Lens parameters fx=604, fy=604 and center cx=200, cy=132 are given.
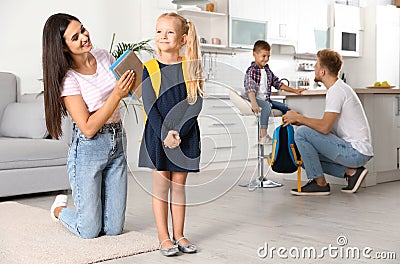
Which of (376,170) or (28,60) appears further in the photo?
(28,60)

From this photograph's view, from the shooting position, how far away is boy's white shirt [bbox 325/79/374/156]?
4.02 metres

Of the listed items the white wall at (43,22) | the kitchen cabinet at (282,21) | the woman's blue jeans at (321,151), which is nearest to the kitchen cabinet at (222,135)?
the woman's blue jeans at (321,151)

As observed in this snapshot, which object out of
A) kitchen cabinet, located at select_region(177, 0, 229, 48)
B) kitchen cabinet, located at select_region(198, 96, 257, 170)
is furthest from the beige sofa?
kitchen cabinet, located at select_region(177, 0, 229, 48)

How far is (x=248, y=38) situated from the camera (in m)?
6.67

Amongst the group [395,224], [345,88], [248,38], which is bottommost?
[395,224]

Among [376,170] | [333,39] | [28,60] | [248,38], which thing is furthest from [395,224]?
[333,39]

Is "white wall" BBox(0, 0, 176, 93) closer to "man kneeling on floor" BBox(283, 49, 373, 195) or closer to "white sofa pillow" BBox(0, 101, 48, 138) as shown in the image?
"white sofa pillow" BBox(0, 101, 48, 138)

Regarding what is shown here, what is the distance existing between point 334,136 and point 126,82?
79.8 inches

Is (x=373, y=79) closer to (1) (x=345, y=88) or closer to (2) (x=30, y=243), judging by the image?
(1) (x=345, y=88)

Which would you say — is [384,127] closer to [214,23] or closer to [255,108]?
[255,108]

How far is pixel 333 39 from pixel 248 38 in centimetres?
170

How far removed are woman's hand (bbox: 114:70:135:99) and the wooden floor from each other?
0.36 meters

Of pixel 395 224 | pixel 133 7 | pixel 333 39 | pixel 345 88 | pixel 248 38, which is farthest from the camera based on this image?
pixel 333 39

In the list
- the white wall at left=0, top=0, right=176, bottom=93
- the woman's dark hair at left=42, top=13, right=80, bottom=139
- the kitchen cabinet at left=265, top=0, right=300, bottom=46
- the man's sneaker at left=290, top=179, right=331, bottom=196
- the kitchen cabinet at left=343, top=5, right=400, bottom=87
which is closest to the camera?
the woman's dark hair at left=42, top=13, right=80, bottom=139
